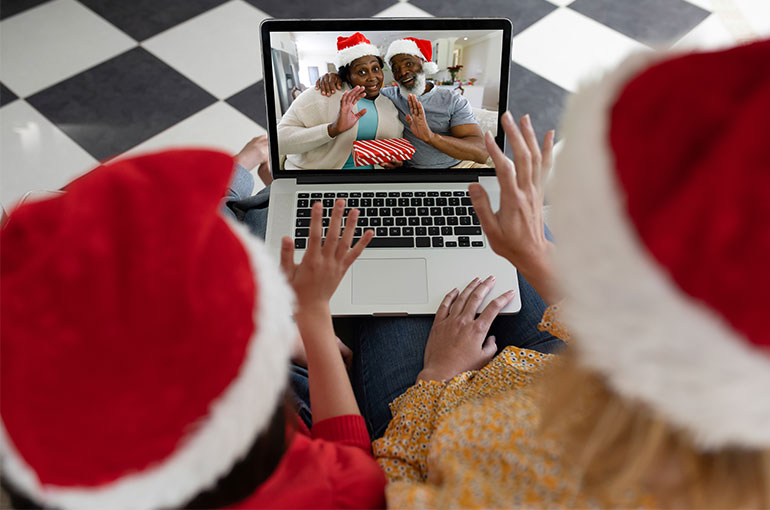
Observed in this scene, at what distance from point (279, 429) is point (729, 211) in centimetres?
38

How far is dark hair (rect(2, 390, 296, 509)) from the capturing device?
437 mm

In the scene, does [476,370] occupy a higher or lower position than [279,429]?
lower

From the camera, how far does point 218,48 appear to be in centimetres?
170

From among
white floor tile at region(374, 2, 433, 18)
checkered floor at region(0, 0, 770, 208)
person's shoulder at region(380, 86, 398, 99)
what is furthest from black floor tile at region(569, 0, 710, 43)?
person's shoulder at region(380, 86, 398, 99)

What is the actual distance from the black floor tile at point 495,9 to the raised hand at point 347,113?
1011 mm

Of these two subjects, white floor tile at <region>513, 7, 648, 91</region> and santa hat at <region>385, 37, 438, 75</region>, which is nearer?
santa hat at <region>385, 37, 438, 75</region>

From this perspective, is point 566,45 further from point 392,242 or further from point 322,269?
point 322,269

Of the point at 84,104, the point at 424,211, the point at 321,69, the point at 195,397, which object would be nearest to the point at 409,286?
the point at 424,211

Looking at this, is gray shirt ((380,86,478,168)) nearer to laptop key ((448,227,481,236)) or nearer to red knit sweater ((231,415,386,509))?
laptop key ((448,227,481,236))

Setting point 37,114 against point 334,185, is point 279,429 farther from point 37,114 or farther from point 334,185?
point 37,114

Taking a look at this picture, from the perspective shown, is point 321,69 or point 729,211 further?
point 321,69

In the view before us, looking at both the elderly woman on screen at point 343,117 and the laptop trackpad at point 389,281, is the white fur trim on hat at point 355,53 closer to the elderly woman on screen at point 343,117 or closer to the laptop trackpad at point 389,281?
the elderly woman on screen at point 343,117

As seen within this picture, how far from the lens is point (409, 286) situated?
0.88 m

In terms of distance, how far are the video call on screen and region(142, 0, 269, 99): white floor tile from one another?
2.61ft
